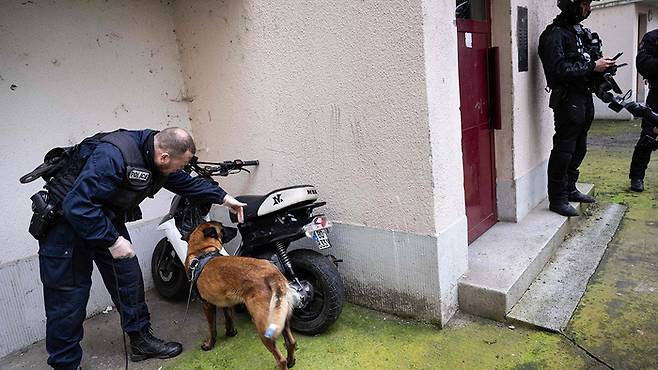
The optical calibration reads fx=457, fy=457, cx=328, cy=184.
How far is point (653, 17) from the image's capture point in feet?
45.6

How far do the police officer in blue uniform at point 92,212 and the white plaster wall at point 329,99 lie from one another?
1075 millimetres

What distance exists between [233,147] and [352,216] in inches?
55.6

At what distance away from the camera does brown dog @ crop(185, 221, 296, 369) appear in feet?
8.54

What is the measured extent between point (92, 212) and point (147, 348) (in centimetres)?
119

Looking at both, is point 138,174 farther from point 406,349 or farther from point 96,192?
point 406,349

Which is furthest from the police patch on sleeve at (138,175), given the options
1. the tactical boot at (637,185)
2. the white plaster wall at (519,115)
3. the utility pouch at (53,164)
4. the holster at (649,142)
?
the tactical boot at (637,185)

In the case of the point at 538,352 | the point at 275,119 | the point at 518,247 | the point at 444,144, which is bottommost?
the point at 538,352

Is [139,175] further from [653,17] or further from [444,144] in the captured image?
[653,17]

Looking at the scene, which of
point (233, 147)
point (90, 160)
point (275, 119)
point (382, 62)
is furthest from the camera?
point (233, 147)

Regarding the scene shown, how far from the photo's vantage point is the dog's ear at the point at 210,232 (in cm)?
316

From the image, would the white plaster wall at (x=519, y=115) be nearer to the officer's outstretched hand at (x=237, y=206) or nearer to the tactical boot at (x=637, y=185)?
the tactical boot at (x=637, y=185)

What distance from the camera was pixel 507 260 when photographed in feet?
11.9

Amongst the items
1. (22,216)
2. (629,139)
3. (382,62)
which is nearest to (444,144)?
(382,62)

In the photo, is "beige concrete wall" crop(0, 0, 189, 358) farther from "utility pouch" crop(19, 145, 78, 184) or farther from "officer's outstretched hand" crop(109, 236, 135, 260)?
"officer's outstretched hand" crop(109, 236, 135, 260)
